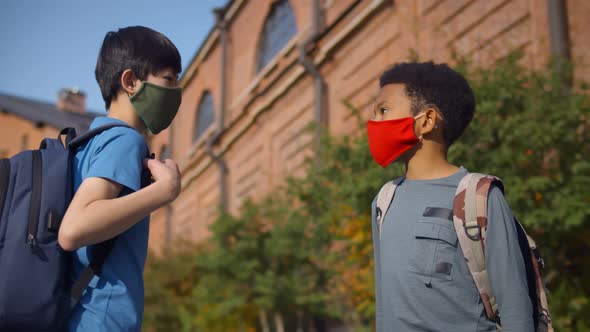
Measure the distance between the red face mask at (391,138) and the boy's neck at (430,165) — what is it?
0.18ft

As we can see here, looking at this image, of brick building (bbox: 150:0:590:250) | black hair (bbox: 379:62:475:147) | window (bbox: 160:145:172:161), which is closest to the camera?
black hair (bbox: 379:62:475:147)

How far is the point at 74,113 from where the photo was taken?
38.2 m

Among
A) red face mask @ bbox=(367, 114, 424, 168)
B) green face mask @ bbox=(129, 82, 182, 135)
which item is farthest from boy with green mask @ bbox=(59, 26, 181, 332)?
red face mask @ bbox=(367, 114, 424, 168)

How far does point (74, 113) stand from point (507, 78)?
34481mm

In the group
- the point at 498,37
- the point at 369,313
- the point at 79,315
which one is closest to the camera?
the point at 79,315

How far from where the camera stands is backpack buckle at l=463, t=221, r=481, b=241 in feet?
7.68

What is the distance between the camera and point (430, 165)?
8.83 ft

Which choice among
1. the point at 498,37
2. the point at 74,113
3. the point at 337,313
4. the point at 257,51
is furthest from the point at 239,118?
the point at 74,113

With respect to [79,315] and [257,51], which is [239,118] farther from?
[79,315]

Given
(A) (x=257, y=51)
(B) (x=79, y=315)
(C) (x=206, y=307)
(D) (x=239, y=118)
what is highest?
(A) (x=257, y=51)

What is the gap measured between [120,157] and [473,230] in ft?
4.03

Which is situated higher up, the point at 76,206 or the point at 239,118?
the point at 239,118

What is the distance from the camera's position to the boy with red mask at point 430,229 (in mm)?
2297

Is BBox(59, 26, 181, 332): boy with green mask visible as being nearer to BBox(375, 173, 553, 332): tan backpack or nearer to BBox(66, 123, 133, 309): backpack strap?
BBox(66, 123, 133, 309): backpack strap
